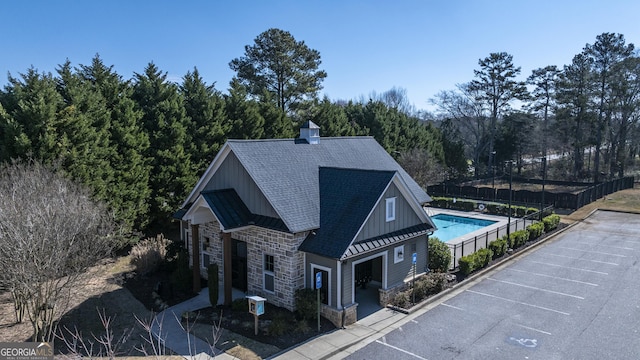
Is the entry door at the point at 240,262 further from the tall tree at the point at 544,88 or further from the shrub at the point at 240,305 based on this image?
the tall tree at the point at 544,88

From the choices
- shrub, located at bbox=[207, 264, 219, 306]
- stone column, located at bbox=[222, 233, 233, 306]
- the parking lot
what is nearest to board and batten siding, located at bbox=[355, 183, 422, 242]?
the parking lot

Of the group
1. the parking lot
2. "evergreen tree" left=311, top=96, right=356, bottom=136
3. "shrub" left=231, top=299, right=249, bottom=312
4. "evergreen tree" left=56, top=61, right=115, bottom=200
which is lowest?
the parking lot

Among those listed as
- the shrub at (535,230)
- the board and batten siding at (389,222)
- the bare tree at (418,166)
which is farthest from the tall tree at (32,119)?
the bare tree at (418,166)

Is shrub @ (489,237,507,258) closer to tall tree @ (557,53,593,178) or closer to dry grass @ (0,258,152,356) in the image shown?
dry grass @ (0,258,152,356)

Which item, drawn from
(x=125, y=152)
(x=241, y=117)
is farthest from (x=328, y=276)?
(x=241, y=117)

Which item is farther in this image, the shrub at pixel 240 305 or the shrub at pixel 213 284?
the shrub at pixel 213 284

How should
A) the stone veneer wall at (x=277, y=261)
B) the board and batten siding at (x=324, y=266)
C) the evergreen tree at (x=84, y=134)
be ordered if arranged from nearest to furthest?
the board and batten siding at (x=324, y=266), the stone veneer wall at (x=277, y=261), the evergreen tree at (x=84, y=134)
